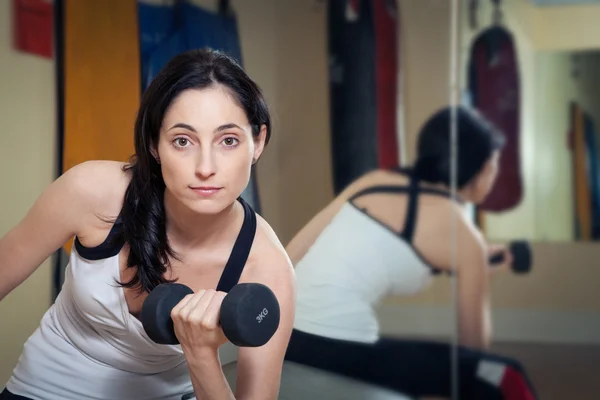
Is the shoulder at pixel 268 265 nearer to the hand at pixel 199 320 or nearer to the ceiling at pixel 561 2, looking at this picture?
the hand at pixel 199 320

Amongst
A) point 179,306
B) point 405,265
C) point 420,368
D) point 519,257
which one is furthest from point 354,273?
point 179,306

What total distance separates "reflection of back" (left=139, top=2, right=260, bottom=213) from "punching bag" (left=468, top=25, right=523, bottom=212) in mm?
607

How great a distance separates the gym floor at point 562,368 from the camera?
5.50 feet

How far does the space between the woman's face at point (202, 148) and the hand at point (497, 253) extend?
79 centimetres

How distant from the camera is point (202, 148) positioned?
111 centimetres

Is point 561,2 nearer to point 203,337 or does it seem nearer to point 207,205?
point 207,205

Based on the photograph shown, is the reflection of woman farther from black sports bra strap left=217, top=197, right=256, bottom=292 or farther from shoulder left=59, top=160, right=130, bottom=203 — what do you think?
shoulder left=59, top=160, right=130, bottom=203

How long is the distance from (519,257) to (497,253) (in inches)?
2.0

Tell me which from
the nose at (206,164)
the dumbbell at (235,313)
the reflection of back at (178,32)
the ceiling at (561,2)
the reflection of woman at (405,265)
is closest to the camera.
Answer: the dumbbell at (235,313)

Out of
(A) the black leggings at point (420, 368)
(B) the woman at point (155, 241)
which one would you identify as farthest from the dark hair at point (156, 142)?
(A) the black leggings at point (420, 368)

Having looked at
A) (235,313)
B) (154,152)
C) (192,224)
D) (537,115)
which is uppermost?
(537,115)

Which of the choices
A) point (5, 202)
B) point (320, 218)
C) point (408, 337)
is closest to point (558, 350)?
point (408, 337)

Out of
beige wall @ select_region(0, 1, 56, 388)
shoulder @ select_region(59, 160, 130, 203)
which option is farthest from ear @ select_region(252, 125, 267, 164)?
beige wall @ select_region(0, 1, 56, 388)

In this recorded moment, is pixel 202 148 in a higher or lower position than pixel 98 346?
higher
